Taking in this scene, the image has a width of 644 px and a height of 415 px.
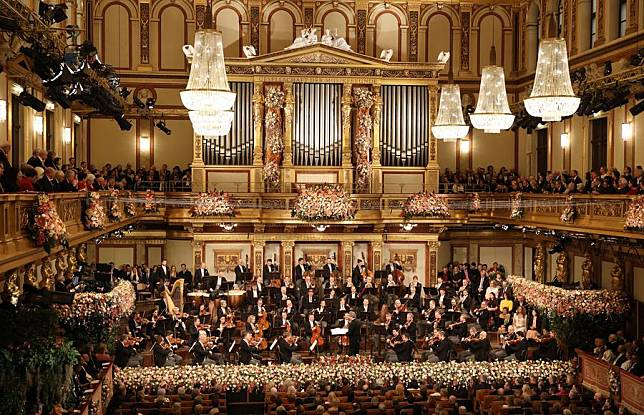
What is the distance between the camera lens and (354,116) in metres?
30.6

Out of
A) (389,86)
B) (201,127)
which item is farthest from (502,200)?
(201,127)

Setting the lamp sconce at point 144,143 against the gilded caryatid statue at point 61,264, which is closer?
the gilded caryatid statue at point 61,264

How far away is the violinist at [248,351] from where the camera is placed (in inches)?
805

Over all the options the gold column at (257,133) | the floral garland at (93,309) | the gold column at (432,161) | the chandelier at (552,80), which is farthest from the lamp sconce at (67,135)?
the chandelier at (552,80)

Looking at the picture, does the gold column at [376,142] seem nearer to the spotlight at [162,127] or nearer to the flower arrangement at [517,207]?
the flower arrangement at [517,207]

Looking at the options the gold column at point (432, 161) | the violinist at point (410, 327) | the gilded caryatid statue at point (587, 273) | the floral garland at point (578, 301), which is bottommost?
the violinist at point (410, 327)

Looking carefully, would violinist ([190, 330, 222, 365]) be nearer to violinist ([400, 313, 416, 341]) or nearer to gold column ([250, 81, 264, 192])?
violinist ([400, 313, 416, 341])

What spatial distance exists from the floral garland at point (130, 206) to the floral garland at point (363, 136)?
28.9 ft

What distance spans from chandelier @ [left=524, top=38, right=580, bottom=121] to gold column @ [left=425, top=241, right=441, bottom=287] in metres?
17.4

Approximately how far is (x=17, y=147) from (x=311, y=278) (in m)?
10.2

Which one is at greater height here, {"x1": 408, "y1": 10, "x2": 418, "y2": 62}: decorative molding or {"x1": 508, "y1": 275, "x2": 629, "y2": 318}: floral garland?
{"x1": 408, "y1": 10, "x2": 418, "y2": 62}: decorative molding

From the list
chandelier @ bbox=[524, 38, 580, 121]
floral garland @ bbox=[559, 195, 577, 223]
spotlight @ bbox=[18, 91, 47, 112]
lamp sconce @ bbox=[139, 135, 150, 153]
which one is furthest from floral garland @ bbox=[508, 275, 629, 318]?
lamp sconce @ bbox=[139, 135, 150, 153]

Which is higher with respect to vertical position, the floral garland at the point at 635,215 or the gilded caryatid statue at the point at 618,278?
the floral garland at the point at 635,215

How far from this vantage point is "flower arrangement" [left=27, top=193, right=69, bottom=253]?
13008mm
